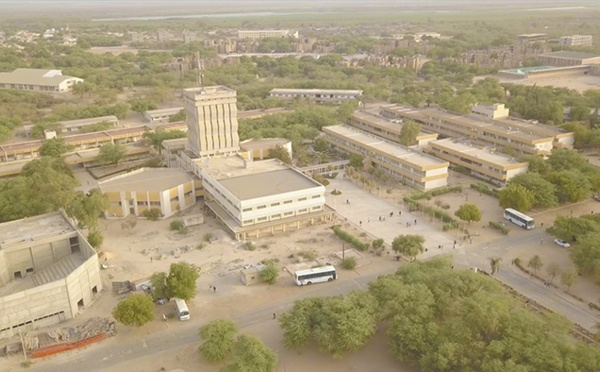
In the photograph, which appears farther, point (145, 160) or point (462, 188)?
point (145, 160)

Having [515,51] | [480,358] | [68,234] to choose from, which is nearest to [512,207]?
[480,358]

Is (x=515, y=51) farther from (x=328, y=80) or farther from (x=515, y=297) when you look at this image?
(x=515, y=297)

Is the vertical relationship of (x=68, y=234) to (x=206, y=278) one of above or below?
above

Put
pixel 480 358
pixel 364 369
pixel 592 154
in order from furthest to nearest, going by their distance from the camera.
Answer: pixel 592 154 < pixel 364 369 < pixel 480 358

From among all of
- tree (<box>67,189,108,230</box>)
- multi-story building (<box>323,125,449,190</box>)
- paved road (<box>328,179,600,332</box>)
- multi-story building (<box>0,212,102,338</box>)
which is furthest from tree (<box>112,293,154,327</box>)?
multi-story building (<box>323,125,449,190</box>)

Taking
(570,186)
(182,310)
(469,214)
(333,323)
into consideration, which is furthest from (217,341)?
(570,186)

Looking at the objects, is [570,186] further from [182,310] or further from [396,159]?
[182,310]
